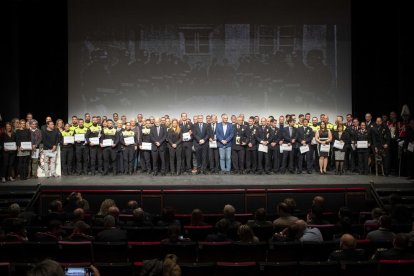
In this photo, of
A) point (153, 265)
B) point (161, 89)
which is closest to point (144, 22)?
point (161, 89)

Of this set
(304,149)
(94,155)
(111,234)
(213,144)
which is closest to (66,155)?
(94,155)

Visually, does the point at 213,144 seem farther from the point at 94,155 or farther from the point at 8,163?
the point at 8,163

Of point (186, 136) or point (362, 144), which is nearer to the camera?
point (362, 144)

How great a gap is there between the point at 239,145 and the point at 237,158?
432 millimetres

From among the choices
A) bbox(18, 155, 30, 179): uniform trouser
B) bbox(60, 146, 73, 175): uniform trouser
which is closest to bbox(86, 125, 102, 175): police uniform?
bbox(60, 146, 73, 175): uniform trouser

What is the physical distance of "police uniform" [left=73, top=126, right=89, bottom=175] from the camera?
46.1 ft

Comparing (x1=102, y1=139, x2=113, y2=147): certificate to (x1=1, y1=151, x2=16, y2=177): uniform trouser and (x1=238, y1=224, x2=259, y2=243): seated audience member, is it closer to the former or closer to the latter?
(x1=1, y1=151, x2=16, y2=177): uniform trouser

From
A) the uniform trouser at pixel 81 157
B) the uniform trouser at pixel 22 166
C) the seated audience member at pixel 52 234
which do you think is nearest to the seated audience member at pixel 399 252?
the seated audience member at pixel 52 234

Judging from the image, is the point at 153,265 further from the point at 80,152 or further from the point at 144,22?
the point at 144,22

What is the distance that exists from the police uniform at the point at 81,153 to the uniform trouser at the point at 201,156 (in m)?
3.21

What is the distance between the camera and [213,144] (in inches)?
561

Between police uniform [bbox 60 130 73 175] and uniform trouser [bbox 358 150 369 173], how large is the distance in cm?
828

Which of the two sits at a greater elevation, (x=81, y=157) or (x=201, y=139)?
(x=201, y=139)

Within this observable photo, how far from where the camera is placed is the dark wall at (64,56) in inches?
651
